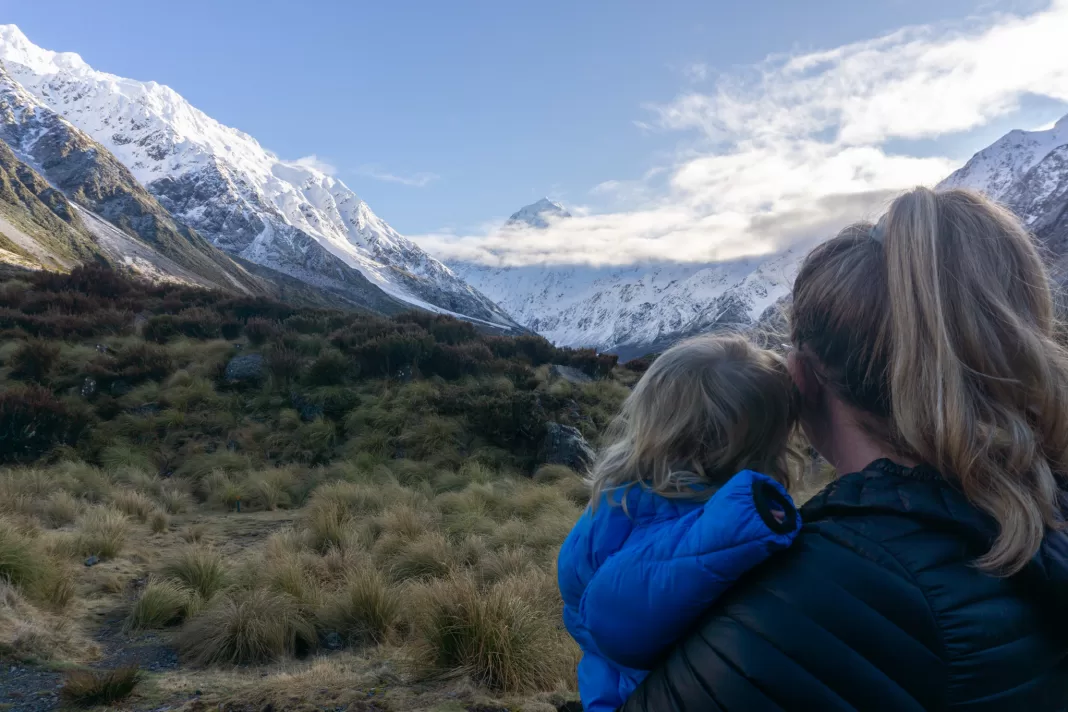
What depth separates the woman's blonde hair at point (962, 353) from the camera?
3.14ft

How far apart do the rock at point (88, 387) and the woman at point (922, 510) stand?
426 inches

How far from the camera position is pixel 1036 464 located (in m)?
0.99

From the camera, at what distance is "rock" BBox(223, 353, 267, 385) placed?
10.6 metres

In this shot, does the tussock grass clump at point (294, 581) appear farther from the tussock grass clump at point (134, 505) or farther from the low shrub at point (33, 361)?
the low shrub at point (33, 361)

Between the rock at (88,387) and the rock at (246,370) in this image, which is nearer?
the rock at (88,387)

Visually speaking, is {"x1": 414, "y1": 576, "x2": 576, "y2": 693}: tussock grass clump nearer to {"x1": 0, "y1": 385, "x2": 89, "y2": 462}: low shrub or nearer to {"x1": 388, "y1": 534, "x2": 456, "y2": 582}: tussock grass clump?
{"x1": 388, "y1": 534, "x2": 456, "y2": 582}: tussock grass clump

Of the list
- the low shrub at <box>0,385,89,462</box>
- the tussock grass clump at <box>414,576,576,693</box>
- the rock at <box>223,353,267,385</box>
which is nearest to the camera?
the tussock grass clump at <box>414,576,576,693</box>

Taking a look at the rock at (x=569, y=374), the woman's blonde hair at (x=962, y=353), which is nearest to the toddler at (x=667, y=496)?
the woman's blonde hair at (x=962, y=353)

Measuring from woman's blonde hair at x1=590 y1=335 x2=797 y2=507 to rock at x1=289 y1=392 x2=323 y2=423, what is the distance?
8.89 meters

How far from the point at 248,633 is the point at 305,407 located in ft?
22.4

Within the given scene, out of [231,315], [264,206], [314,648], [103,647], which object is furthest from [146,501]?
[264,206]

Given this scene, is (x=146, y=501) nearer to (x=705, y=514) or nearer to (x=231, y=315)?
(x=705, y=514)

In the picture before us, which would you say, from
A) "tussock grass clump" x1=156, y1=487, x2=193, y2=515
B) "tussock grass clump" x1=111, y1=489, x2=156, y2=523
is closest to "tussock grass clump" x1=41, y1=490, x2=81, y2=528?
"tussock grass clump" x1=111, y1=489, x2=156, y2=523

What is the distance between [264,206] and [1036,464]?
146858 mm
